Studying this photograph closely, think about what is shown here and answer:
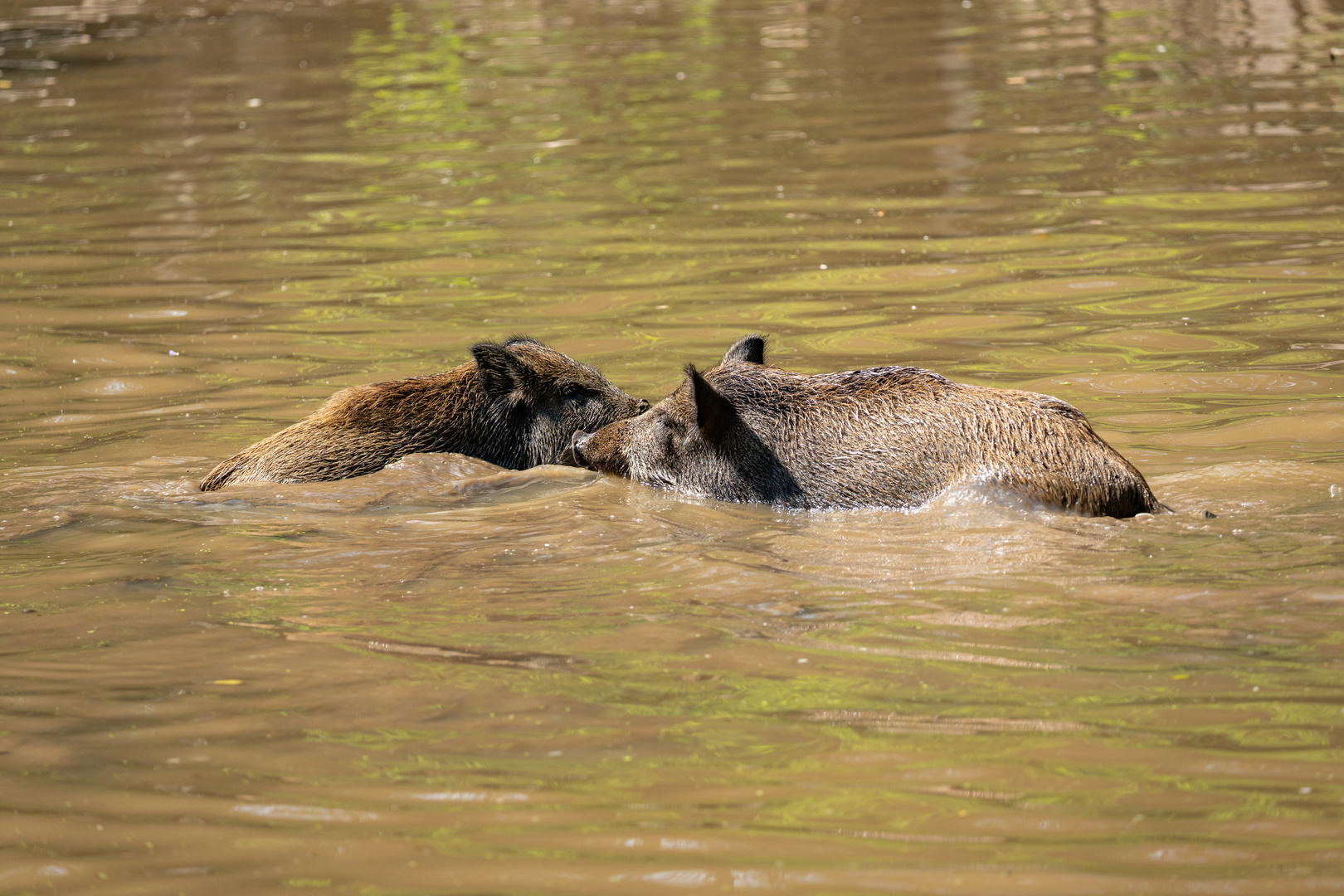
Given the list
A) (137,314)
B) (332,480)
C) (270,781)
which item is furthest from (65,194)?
(270,781)

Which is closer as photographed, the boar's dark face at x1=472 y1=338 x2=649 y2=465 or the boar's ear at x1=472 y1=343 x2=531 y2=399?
the boar's ear at x1=472 y1=343 x2=531 y2=399

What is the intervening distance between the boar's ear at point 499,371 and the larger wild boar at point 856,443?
0.51m

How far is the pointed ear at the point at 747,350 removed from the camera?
810 cm

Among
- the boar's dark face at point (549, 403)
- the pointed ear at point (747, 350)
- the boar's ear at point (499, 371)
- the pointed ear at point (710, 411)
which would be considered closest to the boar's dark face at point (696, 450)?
the pointed ear at point (710, 411)

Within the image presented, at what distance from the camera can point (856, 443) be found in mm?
7270

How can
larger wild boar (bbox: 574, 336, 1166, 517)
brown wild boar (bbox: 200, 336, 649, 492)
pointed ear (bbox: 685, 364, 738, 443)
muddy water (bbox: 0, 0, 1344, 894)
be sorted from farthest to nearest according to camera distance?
1. brown wild boar (bbox: 200, 336, 649, 492)
2. pointed ear (bbox: 685, 364, 738, 443)
3. larger wild boar (bbox: 574, 336, 1166, 517)
4. muddy water (bbox: 0, 0, 1344, 894)

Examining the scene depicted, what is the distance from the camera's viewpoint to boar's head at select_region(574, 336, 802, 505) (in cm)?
751

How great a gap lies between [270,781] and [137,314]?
8633mm

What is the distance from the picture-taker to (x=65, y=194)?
1617 centimetres

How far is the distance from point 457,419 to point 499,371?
358mm

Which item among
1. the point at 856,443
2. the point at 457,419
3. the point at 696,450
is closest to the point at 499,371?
the point at 457,419

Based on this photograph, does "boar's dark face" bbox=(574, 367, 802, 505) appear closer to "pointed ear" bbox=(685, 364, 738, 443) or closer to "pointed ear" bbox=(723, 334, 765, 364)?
"pointed ear" bbox=(685, 364, 738, 443)

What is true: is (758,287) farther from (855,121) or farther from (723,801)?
(723,801)

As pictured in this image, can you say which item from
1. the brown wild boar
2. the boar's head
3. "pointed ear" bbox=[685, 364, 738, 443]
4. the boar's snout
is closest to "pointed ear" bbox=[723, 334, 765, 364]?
the boar's head
